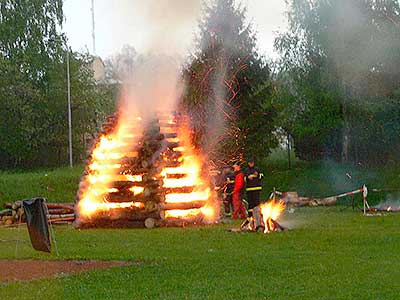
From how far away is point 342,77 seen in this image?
40125 millimetres

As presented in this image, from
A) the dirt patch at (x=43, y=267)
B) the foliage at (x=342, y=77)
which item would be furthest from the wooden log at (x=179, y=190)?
the foliage at (x=342, y=77)

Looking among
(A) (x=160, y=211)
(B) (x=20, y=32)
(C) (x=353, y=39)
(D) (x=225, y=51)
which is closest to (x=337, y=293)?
(A) (x=160, y=211)

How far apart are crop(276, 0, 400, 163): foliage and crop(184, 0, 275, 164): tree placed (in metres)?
2.23

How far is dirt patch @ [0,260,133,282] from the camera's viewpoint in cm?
1498

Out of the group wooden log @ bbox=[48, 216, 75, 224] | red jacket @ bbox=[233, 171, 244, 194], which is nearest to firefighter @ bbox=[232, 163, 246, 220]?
red jacket @ bbox=[233, 171, 244, 194]

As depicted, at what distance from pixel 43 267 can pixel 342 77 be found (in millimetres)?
26532

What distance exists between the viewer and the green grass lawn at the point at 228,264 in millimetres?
12422

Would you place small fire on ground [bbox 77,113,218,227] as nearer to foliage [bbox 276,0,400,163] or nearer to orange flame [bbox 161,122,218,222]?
orange flame [bbox 161,122,218,222]

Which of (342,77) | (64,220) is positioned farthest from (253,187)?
(342,77)

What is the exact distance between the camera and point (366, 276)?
→ 13.6 metres

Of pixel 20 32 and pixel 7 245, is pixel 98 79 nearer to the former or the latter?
pixel 20 32

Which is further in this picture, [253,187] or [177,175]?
[253,187]

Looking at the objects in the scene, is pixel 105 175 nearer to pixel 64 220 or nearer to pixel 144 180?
pixel 144 180

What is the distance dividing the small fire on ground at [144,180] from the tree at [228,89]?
51.2 ft
